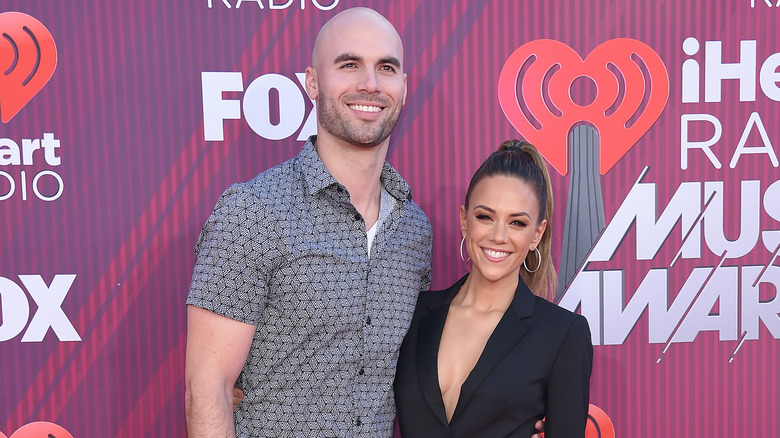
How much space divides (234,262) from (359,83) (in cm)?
61

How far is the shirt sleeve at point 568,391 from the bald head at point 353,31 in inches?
37.7

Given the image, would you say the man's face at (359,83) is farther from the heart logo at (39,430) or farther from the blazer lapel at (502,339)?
the heart logo at (39,430)

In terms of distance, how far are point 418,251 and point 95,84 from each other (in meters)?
1.31

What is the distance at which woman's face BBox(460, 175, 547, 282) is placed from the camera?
1831mm

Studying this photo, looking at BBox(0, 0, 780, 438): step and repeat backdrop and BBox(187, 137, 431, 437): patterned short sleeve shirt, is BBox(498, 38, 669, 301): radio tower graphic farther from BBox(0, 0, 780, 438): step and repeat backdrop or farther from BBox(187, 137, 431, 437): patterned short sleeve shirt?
BBox(187, 137, 431, 437): patterned short sleeve shirt

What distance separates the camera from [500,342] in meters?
1.80

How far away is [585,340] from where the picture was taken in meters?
1.79

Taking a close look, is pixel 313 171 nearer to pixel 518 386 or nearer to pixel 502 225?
pixel 502 225

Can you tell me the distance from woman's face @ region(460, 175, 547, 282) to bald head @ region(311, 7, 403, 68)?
1.59 ft

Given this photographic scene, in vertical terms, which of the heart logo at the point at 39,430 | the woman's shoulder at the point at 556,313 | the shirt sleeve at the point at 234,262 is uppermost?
the shirt sleeve at the point at 234,262

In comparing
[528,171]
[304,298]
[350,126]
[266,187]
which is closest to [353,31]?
[350,126]

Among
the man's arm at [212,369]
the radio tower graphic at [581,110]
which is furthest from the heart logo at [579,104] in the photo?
the man's arm at [212,369]

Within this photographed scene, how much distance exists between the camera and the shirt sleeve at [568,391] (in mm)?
1744

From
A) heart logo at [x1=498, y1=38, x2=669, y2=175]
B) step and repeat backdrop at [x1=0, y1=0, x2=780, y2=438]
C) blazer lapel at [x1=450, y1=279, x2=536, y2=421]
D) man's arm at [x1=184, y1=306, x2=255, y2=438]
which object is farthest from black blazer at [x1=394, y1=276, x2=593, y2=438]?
heart logo at [x1=498, y1=38, x2=669, y2=175]
